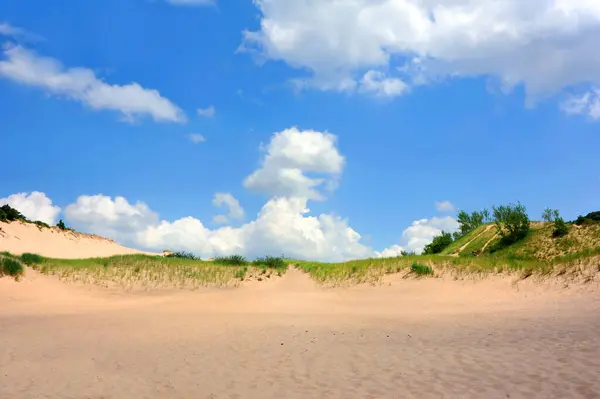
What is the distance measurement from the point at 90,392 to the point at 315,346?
18.0 ft

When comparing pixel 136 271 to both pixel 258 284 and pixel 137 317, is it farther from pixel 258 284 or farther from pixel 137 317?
pixel 137 317

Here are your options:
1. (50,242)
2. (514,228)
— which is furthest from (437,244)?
(50,242)

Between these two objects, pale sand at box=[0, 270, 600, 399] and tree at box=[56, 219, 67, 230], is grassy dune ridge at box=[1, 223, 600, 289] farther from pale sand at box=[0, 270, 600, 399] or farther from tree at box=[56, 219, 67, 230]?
tree at box=[56, 219, 67, 230]

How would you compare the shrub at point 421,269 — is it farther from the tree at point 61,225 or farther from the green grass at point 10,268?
the tree at point 61,225

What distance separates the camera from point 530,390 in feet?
21.9

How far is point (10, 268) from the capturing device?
2273 cm

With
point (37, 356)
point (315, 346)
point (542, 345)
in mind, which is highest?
point (542, 345)

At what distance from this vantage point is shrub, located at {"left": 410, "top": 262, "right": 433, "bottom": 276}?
26234 millimetres

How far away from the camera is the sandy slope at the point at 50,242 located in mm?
40969

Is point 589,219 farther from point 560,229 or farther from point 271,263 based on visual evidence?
point 271,263

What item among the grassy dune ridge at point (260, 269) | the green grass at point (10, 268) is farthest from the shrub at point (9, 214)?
the green grass at point (10, 268)

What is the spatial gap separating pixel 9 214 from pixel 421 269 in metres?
44.2

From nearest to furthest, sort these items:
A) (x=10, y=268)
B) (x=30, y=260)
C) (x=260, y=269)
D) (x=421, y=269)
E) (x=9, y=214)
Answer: (x=10, y=268) < (x=30, y=260) < (x=421, y=269) < (x=260, y=269) < (x=9, y=214)

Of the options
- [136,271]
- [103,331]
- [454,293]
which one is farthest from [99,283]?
[454,293]
